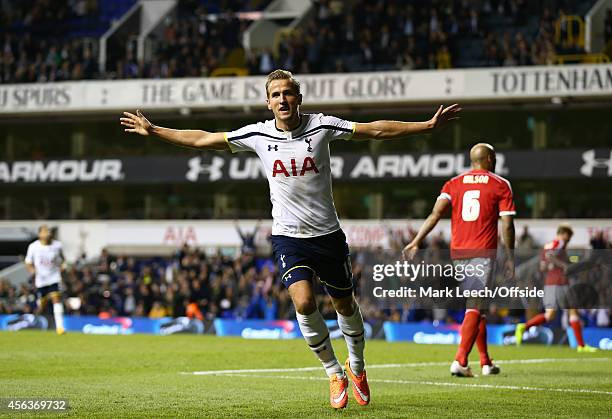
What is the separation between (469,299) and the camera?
11945mm

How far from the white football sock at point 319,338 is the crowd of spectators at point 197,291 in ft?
48.4

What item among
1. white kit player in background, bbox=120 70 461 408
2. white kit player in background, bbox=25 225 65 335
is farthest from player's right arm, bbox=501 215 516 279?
white kit player in background, bbox=25 225 65 335

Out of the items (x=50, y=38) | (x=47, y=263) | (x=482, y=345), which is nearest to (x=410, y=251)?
(x=482, y=345)

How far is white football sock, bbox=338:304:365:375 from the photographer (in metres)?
9.28

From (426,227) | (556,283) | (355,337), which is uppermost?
(426,227)

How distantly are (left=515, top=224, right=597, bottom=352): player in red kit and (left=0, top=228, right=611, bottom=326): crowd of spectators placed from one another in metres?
5.69

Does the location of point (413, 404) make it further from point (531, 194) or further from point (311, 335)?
point (531, 194)

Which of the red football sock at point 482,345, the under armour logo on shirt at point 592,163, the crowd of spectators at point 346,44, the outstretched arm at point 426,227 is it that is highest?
the crowd of spectators at point 346,44

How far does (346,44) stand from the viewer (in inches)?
1412

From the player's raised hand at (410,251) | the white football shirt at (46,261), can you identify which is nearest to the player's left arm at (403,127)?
the player's raised hand at (410,251)

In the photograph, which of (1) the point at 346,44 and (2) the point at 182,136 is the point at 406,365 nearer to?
(2) the point at 182,136

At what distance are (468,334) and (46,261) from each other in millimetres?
13772

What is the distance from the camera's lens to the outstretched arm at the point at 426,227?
35.6 feet

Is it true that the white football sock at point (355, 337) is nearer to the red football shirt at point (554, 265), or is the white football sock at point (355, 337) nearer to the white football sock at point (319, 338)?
the white football sock at point (319, 338)
